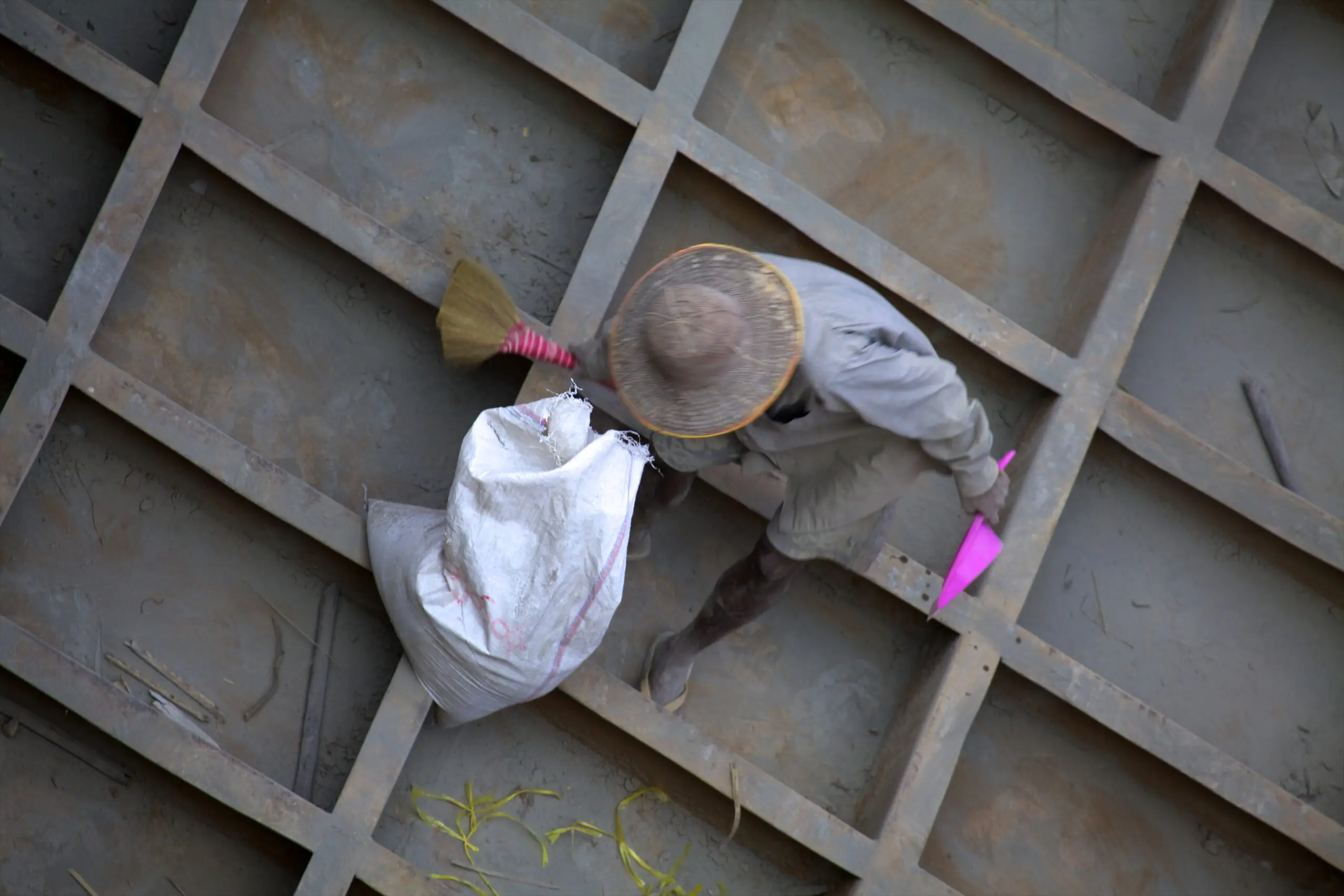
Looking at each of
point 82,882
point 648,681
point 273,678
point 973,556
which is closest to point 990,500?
point 973,556

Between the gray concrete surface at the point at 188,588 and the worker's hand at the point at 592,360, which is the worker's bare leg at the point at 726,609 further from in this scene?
the gray concrete surface at the point at 188,588

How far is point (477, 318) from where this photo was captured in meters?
3.48

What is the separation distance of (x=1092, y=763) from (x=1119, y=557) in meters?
0.72

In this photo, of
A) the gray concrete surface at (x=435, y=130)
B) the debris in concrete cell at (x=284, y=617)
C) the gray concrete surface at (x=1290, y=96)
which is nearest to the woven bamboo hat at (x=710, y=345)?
the gray concrete surface at (x=435, y=130)

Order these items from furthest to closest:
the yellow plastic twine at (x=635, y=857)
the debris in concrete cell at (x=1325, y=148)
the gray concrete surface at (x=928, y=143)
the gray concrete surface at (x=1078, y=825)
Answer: the debris in concrete cell at (x=1325, y=148) < the gray concrete surface at (x=928, y=143) < the gray concrete surface at (x=1078, y=825) < the yellow plastic twine at (x=635, y=857)

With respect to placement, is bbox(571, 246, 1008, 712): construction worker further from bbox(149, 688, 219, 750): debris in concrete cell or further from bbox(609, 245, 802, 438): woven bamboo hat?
bbox(149, 688, 219, 750): debris in concrete cell

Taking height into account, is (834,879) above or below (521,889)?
above

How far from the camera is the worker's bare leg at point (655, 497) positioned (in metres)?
3.49

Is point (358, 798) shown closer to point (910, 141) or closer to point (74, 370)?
point (74, 370)

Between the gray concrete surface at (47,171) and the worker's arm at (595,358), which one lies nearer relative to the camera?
the worker's arm at (595,358)

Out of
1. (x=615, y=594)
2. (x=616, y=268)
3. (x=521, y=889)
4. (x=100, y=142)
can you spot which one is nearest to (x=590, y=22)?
(x=616, y=268)

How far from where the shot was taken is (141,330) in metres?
3.76

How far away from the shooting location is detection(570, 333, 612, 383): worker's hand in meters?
3.11

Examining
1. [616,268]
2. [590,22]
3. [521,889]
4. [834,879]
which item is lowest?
[521,889]
